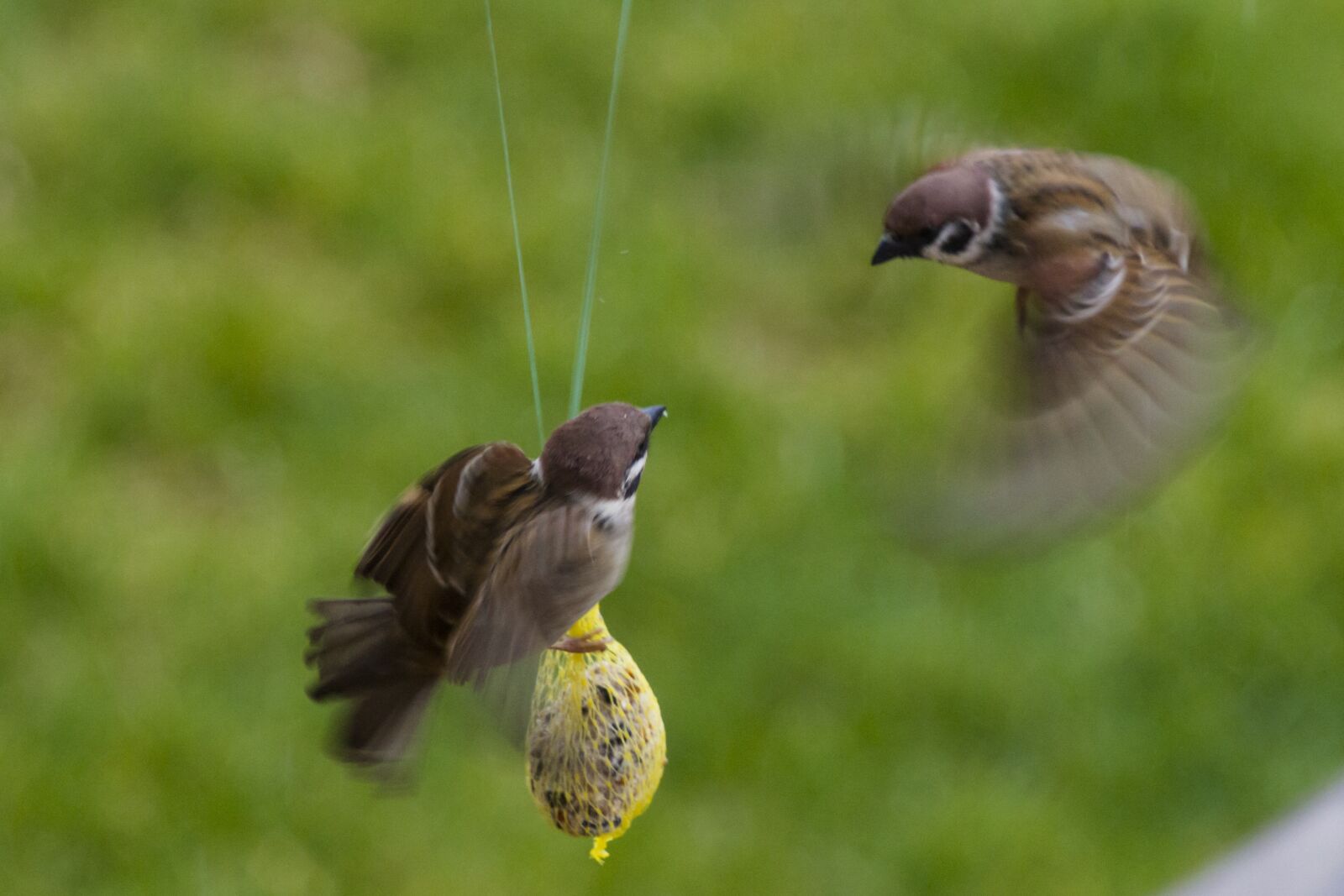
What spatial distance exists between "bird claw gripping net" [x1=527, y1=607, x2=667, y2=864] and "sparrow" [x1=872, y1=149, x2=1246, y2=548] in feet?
1.25

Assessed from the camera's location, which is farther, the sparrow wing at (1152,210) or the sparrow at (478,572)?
Result: the sparrow wing at (1152,210)

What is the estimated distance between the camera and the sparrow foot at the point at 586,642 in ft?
5.37

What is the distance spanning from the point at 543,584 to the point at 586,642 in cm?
29

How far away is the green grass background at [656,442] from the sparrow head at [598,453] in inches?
30.0

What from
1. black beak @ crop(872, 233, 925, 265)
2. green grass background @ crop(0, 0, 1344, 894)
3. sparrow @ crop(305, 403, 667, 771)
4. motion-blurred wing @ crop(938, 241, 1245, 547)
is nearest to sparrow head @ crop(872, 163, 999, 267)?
black beak @ crop(872, 233, 925, 265)

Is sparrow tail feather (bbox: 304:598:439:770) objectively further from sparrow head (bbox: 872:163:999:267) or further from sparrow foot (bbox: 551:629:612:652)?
sparrow head (bbox: 872:163:999:267)

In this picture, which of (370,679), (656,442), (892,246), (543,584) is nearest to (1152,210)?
(892,246)

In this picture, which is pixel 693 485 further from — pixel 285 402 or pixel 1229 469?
pixel 1229 469

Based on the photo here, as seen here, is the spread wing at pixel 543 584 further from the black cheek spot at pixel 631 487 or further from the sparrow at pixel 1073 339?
the sparrow at pixel 1073 339

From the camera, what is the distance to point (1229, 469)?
128 inches

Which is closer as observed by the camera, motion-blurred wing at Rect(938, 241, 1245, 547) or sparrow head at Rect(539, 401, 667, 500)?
sparrow head at Rect(539, 401, 667, 500)

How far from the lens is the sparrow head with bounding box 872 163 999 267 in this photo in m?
1.55

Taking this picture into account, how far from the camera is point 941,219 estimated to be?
1.55m

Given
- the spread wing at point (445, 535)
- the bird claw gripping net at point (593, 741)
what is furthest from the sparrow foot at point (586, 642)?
the spread wing at point (445, 535)
